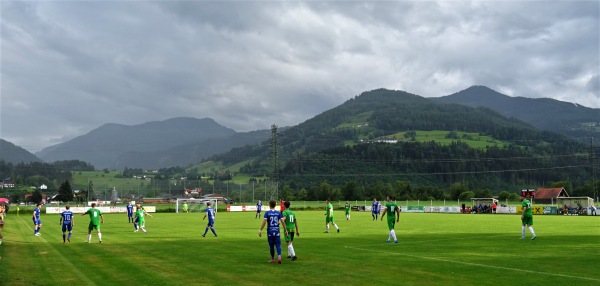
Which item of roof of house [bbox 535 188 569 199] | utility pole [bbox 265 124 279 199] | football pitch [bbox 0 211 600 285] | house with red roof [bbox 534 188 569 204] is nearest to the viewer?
football pitch [bbox 0 211 600 285]

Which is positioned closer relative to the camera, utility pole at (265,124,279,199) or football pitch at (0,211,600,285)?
football pitch at (0,211,600,285)

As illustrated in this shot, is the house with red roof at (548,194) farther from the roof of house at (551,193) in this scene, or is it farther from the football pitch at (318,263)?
the football pitch at (318,263)

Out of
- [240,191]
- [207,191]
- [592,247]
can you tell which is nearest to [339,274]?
[592,247]

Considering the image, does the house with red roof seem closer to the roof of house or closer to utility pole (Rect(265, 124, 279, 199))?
the roof of house

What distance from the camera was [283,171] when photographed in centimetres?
19912

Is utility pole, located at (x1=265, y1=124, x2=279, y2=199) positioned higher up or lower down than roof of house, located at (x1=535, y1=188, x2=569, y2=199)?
higher up

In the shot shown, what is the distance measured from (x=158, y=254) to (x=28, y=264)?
485 centimetres

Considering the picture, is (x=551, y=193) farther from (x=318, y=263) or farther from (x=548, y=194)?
(x=318, y=263)

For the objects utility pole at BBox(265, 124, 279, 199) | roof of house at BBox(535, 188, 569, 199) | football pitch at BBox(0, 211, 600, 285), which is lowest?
football pitch at BBox(0, 211, 600, 285)

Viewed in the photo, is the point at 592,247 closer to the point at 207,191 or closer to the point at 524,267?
the point at 524,267

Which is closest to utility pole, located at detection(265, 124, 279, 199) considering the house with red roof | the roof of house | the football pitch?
the house with red roof

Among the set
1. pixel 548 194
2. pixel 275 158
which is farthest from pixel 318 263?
pixel 548 194

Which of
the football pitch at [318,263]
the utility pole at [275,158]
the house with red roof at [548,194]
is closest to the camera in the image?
the football pitch at [318,263]

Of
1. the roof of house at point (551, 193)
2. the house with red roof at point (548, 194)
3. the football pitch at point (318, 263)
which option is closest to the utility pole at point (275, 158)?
the house with red roof at point (548, 194)
